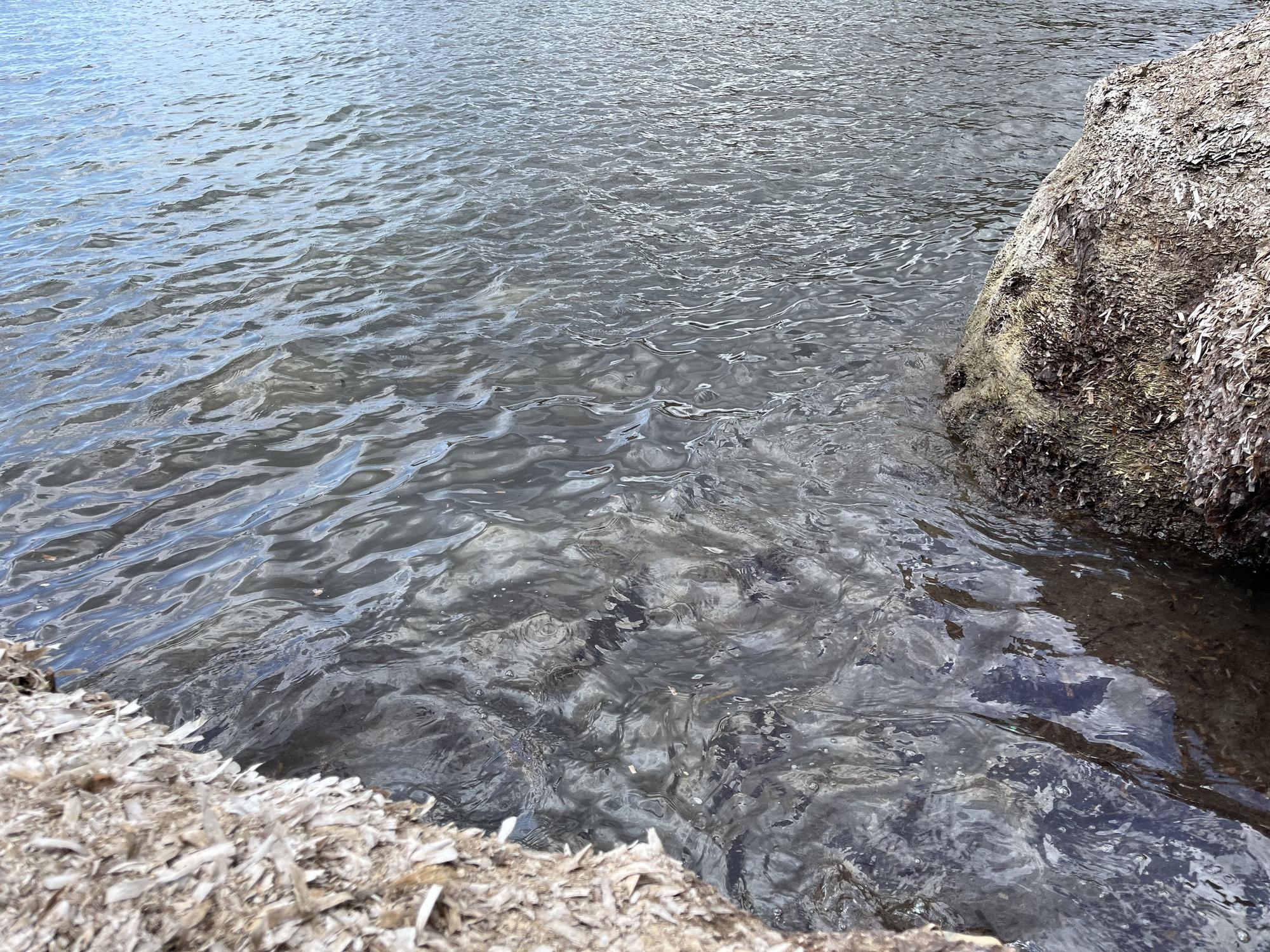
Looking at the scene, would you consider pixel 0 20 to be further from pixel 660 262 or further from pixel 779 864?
pixel 779 864

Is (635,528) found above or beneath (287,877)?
beneath

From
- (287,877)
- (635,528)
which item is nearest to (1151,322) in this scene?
(635,528)

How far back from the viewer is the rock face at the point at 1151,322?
445 centimetres

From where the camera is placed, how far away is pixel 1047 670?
4.25 m

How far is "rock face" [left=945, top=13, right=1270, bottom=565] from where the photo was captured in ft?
14.6

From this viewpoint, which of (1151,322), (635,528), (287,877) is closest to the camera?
(287,877)

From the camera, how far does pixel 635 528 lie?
5.47 meters

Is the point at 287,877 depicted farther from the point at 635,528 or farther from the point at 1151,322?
the point at 1151,322

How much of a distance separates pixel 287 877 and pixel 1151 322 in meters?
5.18

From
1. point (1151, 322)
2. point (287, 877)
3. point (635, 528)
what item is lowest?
point (635, 528)

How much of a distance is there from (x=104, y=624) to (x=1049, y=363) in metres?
5.90

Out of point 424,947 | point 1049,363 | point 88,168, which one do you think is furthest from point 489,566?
point 88,168

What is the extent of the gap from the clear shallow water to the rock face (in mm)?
384

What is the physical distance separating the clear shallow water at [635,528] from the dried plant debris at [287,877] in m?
0.82
